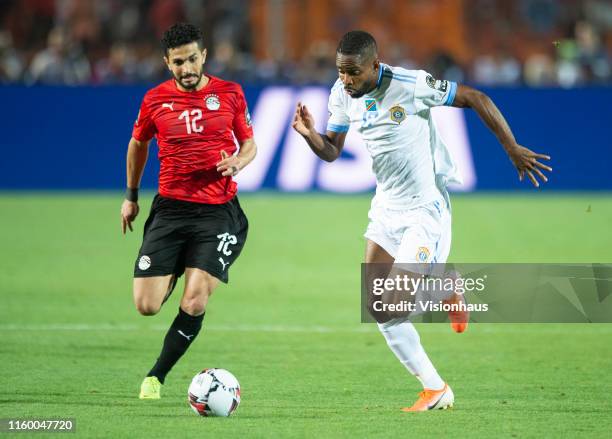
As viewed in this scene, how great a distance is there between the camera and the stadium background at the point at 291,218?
716 cm

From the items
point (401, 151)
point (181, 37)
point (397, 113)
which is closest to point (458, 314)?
point (401, 151)

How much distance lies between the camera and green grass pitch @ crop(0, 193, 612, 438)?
653 cm

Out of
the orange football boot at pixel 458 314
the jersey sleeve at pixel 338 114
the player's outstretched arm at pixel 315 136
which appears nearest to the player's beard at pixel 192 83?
the player's outstretched arm at pixel 315 136

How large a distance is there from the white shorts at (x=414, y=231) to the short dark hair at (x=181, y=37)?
149 cm

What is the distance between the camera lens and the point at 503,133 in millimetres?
6746

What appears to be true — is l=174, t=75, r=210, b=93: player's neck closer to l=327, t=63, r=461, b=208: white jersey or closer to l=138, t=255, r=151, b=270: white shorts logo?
l=327, t=63, r=461, b=208: white jersey

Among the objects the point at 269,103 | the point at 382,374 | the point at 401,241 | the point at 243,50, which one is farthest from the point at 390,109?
the point at 243,50

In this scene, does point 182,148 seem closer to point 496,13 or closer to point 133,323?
point 133,323

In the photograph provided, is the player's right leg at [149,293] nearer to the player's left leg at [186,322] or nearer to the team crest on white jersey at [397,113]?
the player's left leg at [186,322]

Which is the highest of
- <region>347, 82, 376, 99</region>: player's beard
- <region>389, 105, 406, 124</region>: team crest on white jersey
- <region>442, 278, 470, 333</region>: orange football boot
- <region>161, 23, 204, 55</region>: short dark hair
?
<region>161, 23, 204, 55</region>: short dark hair

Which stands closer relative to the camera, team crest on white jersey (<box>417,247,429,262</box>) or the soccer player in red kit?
team crest on white jersey (<box>417,247,429,262</box>)

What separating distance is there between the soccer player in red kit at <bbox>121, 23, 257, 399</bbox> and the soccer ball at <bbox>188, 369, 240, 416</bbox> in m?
0.63

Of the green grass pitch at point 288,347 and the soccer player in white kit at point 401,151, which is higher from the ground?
the soccer player in white kit at point 401,151

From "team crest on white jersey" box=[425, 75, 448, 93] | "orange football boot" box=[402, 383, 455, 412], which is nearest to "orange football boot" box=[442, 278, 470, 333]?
"orange football boot" box=[402, 383, 455, 412]
